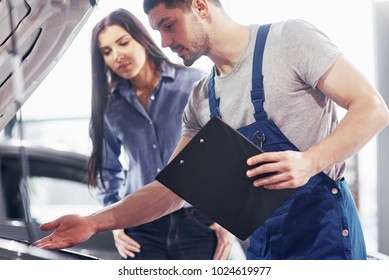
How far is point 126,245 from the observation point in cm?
213

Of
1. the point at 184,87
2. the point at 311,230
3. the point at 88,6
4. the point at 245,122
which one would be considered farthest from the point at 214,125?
the point at 88,6

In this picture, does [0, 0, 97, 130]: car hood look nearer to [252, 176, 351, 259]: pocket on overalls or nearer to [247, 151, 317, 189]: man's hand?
[247, 151, 317, 189]: man's hand

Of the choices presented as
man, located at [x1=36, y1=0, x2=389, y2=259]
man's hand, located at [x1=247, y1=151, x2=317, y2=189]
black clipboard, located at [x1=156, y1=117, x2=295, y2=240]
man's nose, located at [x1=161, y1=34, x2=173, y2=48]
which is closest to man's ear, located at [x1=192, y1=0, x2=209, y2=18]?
man, located at [x1=36, y1=0, x2=389, y2=259]

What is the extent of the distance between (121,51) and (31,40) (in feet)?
Result: 1.09

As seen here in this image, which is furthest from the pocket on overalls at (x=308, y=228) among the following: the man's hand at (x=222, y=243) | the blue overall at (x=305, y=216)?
the man's hand at (x=222, y=243)

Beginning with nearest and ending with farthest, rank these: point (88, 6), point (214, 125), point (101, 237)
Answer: point (214, 125)
point (88, 6)
point (101, 237)

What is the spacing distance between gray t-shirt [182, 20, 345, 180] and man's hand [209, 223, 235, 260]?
1.31 feet

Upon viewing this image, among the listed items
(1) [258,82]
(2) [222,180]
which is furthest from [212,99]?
(2) [222,180]

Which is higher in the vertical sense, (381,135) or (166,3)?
(166,3)

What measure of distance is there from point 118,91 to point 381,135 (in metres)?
0.93

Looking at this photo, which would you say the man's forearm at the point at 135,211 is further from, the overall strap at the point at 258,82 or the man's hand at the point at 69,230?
the overall strap at the point at 258,82

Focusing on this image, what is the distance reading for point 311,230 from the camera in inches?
73.1

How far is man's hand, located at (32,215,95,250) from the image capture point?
199 centimetres
